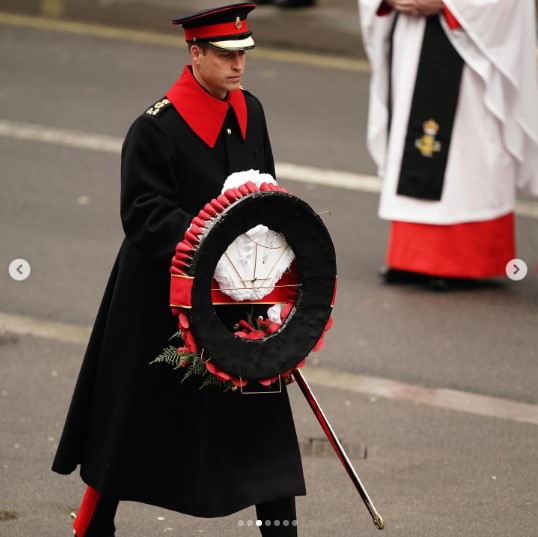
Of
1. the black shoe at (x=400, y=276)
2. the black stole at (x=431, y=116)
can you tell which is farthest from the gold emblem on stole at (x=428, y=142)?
the black shoe at (x=400, y=276)

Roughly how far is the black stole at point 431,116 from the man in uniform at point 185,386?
143 inches

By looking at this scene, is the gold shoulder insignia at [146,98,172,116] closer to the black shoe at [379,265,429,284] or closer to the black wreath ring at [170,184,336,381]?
the black wreath ring at [170,184,336,381]

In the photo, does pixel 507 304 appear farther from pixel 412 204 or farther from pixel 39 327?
pixel 39 327

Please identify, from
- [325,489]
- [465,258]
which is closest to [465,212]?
[465,258]

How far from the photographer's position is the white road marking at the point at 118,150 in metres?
10.1

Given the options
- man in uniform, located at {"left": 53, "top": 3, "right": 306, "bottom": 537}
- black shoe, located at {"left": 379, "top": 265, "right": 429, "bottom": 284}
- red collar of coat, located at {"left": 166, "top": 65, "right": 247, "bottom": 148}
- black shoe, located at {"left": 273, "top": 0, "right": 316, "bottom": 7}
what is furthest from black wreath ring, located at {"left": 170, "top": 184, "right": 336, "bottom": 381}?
black shoe, located at {"left": 273, "top": 0, "right": 316, "bottom": 7}

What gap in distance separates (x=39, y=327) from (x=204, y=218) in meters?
3.49

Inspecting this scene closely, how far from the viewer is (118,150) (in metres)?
10.6

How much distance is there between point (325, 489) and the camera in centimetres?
579

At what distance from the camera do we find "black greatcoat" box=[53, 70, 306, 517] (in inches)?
177

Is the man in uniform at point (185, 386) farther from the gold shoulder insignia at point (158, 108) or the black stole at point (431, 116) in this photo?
the black stole at point (431, 116)

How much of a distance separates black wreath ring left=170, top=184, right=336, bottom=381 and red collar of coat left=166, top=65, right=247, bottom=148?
0.35m

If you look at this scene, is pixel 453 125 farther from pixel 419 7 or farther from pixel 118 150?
pixel 118 150

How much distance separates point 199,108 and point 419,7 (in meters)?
3.81
